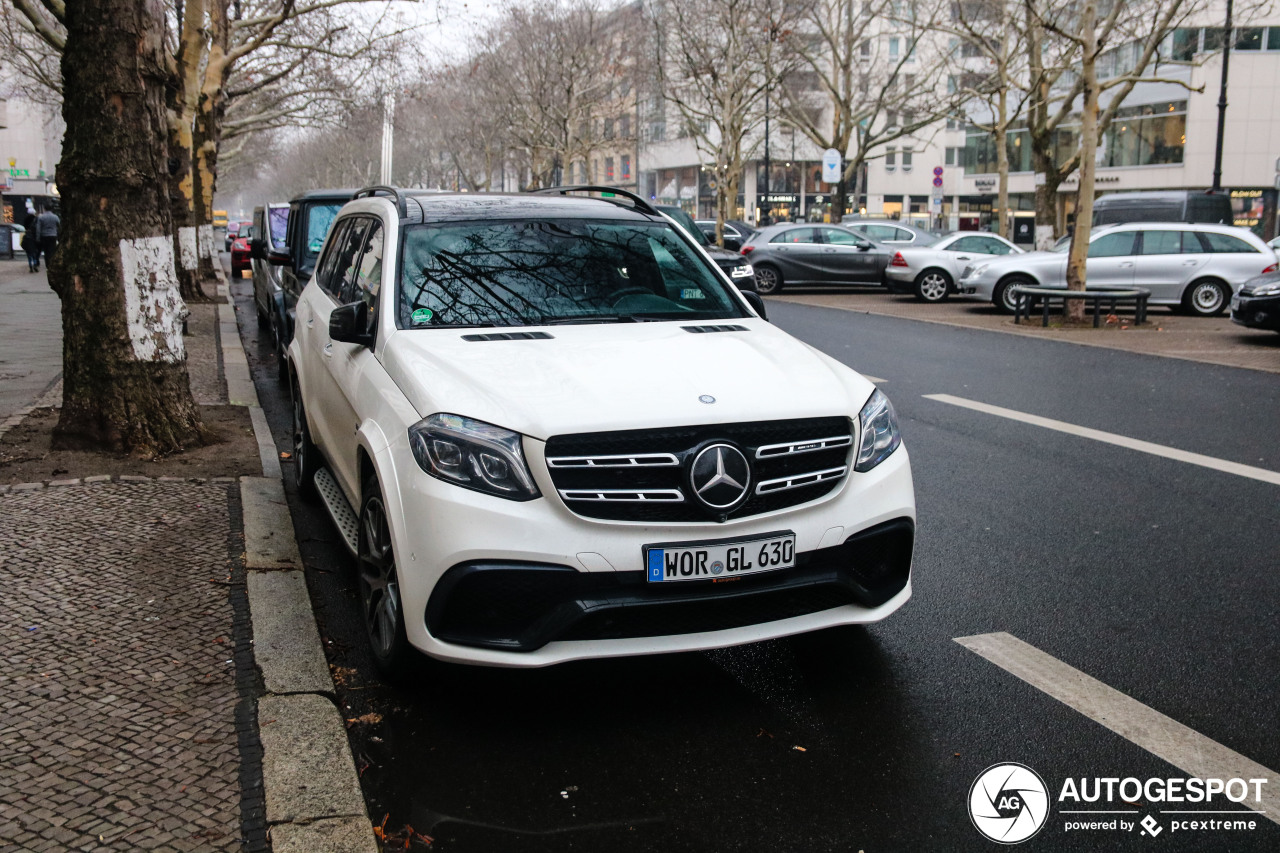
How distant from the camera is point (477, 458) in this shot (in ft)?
11.8

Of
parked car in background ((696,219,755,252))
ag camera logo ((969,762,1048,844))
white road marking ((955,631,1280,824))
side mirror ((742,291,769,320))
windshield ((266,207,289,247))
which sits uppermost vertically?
parked car in background ((696,219,755,252))

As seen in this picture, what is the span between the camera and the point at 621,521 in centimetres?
356

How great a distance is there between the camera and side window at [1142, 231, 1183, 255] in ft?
63.1

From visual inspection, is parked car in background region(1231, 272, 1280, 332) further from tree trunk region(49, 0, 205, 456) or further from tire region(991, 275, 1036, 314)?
tree trunk region(49, 0, 205, 456)

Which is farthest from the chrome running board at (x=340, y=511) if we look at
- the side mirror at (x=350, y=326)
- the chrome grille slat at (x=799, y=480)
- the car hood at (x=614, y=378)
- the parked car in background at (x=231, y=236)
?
the parked car in background at (x=231, y=236)

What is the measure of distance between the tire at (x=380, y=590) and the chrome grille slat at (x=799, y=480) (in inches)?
47.8

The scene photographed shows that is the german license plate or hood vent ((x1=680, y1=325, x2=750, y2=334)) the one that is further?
hood vent ((x1=680, y1=325, x2=750, y2=334))

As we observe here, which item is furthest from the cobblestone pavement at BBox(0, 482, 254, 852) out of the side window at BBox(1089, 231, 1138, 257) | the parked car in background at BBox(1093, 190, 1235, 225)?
the parked car in background at BBox(1093, 190, 1235, 225)

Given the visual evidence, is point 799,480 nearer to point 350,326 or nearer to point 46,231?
point 350,326

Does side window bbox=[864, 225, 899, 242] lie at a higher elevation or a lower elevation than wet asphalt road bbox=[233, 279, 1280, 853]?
higher

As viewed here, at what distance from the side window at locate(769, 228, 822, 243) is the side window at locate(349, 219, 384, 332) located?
20.4 metres

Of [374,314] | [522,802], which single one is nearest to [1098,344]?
[374,314]

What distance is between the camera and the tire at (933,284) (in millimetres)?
22703

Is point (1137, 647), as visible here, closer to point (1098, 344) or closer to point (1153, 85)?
point (1098, 344)
